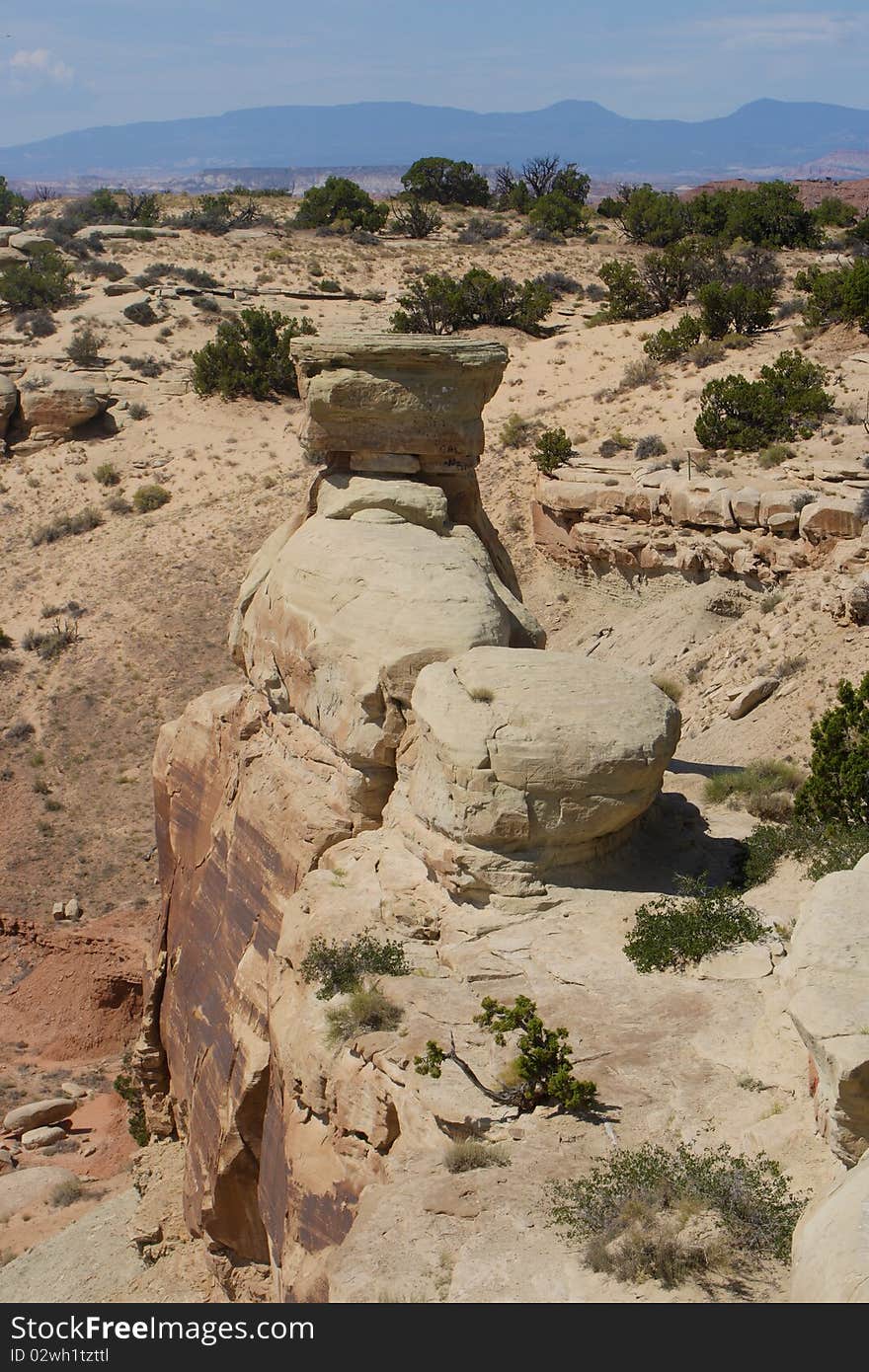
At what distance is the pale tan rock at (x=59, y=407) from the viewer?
121 feet

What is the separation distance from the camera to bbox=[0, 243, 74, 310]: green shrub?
44.3 meters

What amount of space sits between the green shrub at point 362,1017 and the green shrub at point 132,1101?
28.8 feet

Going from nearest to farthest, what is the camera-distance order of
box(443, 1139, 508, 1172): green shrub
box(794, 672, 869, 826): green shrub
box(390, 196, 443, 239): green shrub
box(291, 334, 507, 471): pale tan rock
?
box(443, 1139, 508, 1172): green shrub
box(794, 672, 869, 826): green shrub
box(291, 334, 507, 471): pale tan rock
box(390, 196, 443, 239): green shrub

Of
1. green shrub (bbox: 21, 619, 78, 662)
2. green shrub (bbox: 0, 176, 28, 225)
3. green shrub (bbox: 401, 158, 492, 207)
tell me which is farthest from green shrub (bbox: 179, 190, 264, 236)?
green shrub (bbox: 21, 619, 78, 662)

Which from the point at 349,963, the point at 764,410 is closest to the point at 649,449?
the point at 764,410

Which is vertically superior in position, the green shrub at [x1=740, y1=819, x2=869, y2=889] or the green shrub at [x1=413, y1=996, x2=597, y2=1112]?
the green shrub at [x1=413, y1=996, x2=597, y2=1112]

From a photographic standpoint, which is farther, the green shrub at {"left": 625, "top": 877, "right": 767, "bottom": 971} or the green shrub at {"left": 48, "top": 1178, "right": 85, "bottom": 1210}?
the green shrub at {"left": 48, "top": 1178, "right": 85, "bottom": 1210}

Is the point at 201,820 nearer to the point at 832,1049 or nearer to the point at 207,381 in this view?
the point at 832,1049

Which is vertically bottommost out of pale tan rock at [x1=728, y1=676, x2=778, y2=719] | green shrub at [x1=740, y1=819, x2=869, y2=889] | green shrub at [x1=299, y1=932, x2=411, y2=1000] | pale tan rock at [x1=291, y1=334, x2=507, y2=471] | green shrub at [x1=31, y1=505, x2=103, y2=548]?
green shrub at [x1=31, y1=505, x2=103, y2=548]

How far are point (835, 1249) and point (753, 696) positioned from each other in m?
14.1

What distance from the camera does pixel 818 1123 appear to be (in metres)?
7.34

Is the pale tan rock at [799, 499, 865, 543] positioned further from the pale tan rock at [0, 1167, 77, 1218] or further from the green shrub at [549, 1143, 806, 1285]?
the green shrub at [549, 1143, 806, 1285]

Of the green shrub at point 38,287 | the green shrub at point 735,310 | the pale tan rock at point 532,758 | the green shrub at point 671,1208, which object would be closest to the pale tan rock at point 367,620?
the pale tan rock at point 532,758

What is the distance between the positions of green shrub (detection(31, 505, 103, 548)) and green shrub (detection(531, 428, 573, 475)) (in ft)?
40.5
